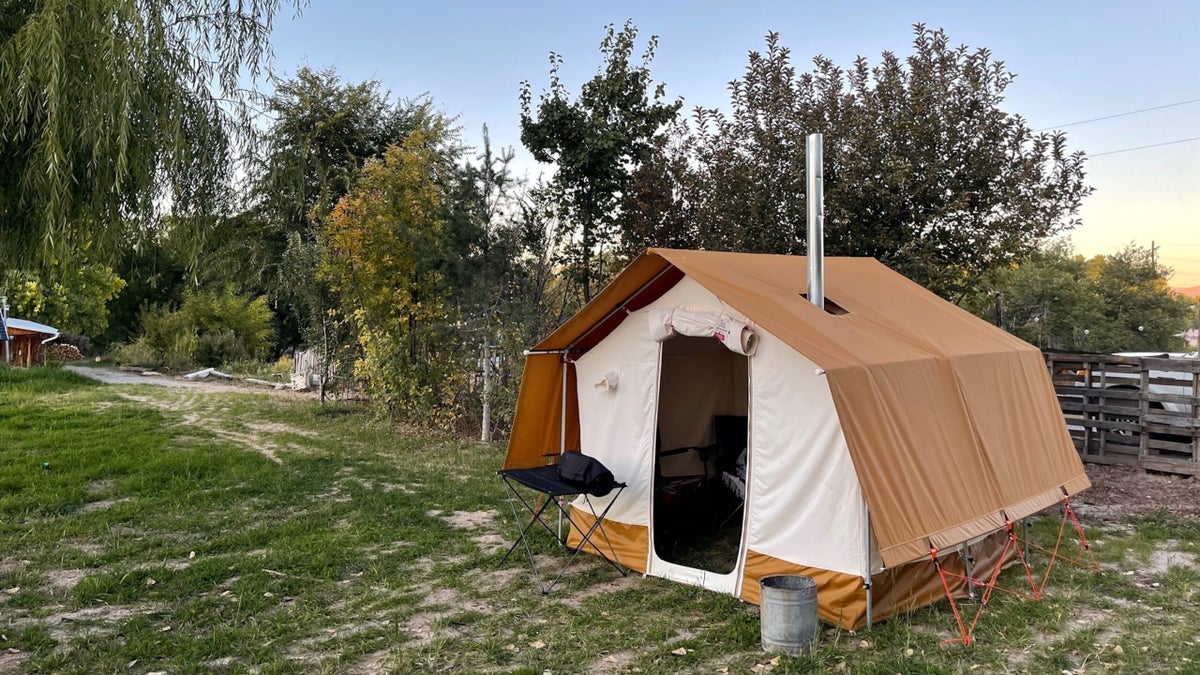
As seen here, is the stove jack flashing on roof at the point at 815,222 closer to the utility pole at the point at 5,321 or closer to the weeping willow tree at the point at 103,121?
the weeping willow tree at the point at 103,121

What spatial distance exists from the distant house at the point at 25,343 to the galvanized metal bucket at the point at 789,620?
2248cm

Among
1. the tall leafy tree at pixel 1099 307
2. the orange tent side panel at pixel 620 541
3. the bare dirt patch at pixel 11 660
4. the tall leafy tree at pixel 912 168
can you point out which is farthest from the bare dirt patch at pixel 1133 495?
the tall leafy tree at pixel 1099 307

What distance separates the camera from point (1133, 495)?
23.0 feet

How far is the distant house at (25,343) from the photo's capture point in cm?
2057

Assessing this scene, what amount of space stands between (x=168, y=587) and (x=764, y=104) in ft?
24.2

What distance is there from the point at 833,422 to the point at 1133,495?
4792 millimetres

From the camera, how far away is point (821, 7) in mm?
9203

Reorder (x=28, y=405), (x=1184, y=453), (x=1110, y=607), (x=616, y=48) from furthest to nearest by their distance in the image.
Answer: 1. (x=28, y=405)
2. (x=616, y=48)
3. (x=1184, y=453)
4. (x=1110, y=607)

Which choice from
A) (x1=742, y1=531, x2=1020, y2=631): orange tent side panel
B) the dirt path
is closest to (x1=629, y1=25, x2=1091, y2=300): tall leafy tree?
(x1=742, y1=531, x2=1020, y2=631): orange tent side panel

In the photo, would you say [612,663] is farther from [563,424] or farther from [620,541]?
[563,424]

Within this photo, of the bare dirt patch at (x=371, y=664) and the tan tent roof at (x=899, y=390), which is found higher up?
the tan tent roof at (x=899, y=390)

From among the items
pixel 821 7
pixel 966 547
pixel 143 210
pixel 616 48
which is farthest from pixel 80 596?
pixel 821 7

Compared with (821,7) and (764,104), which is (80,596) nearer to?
(764,104)

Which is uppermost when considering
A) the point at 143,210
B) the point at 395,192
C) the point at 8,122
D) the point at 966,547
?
the point at 395,192
